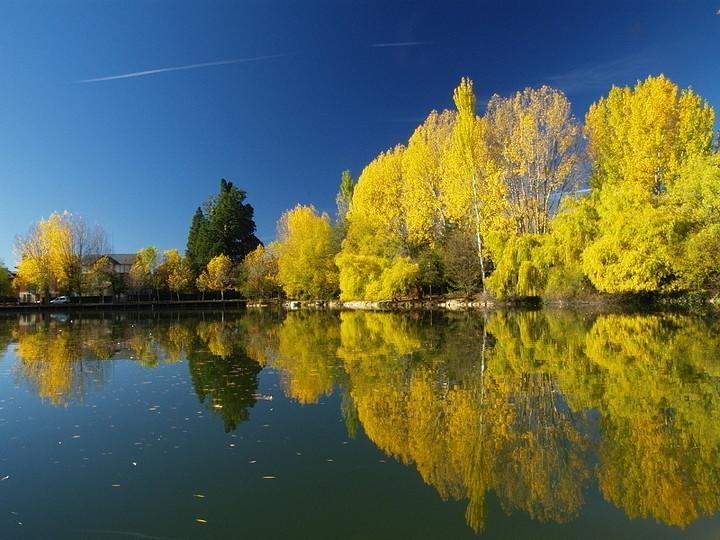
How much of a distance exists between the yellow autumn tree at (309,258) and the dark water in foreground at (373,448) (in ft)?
97.5

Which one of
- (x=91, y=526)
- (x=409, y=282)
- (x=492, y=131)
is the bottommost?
(x=91, y=526)

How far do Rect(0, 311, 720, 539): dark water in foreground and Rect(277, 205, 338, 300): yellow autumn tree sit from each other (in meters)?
29.7

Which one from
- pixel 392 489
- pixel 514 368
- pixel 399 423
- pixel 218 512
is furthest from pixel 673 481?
pixel 514 368

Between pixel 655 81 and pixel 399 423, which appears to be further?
pixel 655 81

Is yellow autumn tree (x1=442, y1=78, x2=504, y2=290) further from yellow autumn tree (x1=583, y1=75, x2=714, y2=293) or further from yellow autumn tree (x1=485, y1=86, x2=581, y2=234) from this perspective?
yellow autumn tree (x1=583, y1=75, x2=714, y2=293)

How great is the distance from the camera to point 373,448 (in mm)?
5320

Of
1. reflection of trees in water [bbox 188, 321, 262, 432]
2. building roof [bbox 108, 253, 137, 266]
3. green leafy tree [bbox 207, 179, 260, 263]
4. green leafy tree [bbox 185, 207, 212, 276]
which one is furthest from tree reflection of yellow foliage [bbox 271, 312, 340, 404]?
building roof [bbox 108, 253, 137, 266]

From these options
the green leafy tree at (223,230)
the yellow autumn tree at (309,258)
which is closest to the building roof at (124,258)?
the green leafy tree at (223,230)

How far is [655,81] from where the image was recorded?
25.5 meters

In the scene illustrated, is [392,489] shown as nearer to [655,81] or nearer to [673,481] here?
[673,481]

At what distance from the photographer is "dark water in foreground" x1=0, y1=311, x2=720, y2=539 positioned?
3799mm

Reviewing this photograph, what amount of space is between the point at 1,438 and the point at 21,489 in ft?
6.41

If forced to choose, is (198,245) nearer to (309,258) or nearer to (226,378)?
(309,258)

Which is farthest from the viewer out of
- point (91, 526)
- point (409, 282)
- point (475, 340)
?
point (409, 282)
